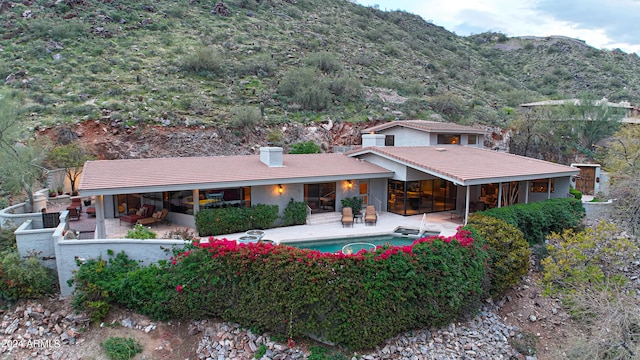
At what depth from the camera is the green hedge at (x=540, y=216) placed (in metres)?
15.4

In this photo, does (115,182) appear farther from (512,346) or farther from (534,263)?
(534,263)

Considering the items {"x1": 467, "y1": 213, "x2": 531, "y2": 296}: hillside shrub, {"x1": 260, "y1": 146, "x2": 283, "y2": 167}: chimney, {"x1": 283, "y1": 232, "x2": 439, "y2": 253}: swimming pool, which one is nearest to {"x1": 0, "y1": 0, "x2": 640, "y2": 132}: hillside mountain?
{"x1": 260, "y1": 146, "x2": 283, "y2": 167}: chimney

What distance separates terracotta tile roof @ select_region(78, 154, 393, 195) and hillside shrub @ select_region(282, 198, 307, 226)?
123 cm

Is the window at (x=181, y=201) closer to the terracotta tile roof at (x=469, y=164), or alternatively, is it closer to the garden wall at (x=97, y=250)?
the garden wall at (x=97, y=250)

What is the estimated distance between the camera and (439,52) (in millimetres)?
55062

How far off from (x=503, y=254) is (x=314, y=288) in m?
6.69

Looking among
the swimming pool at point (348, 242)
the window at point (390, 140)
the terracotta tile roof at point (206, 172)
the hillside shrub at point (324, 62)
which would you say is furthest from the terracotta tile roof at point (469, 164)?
the hillside shrub at point (324, 62)

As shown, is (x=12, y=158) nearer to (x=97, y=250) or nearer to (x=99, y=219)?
(x=99, y=219)

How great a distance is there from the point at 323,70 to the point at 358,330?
32.7m

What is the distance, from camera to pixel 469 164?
17688mm

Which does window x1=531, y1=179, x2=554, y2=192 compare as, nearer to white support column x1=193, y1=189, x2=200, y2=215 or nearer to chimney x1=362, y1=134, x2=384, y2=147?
chimney x1=362, y1=134, x2=384, y2=147

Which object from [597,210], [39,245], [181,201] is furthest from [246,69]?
[597,210]

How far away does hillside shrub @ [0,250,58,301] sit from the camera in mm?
10969

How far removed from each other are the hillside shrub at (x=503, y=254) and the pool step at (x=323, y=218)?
6.16 metres
